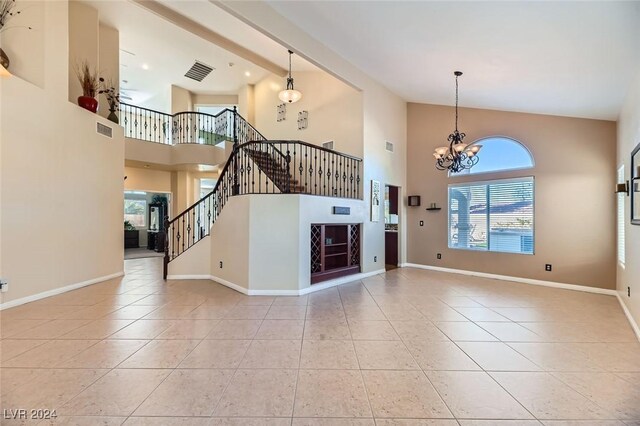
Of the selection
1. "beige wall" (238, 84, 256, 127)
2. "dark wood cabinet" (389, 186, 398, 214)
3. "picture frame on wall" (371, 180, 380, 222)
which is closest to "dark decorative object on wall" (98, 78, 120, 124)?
"beige wall" (238, 84, 256, 127)

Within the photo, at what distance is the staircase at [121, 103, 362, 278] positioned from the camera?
5504 millimetres

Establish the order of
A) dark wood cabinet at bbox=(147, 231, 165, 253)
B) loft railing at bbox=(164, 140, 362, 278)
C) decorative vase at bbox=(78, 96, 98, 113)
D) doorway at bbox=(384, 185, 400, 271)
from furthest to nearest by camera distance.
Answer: dark wood cabinet at bbox=(147, 231, 165, 253)
doorway at bbox=(384, 185, 400, 271)
loft railing at bbox=(164, 140, 362, 278)
decorative vase at bbox=(78, 96, 98, 113)

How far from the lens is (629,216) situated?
3.83 meters

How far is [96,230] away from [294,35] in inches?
212

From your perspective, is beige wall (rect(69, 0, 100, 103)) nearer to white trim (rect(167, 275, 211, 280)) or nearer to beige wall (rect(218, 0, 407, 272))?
white trim (rect(167, 275, 211, 280))

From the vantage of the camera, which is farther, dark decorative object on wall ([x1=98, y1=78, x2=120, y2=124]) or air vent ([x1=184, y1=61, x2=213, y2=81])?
air vent ([x1=184, y1=61, x2=213, y2=81])

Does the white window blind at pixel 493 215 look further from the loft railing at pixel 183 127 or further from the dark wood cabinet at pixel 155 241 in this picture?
the dark wood cabinet at pixel 155 241

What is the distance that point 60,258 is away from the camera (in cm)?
474

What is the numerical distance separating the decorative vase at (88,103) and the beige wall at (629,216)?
341 inches

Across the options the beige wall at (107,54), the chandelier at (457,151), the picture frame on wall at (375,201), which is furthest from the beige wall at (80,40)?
the chandelier at (457,151)

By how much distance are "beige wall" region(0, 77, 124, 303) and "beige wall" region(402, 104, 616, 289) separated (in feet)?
26.2

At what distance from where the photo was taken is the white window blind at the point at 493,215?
19.4 feet

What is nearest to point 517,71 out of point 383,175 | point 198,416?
point 383,175

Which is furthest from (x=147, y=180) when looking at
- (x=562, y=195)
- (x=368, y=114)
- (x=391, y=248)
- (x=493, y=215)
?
Result: (x=562, y=195)
